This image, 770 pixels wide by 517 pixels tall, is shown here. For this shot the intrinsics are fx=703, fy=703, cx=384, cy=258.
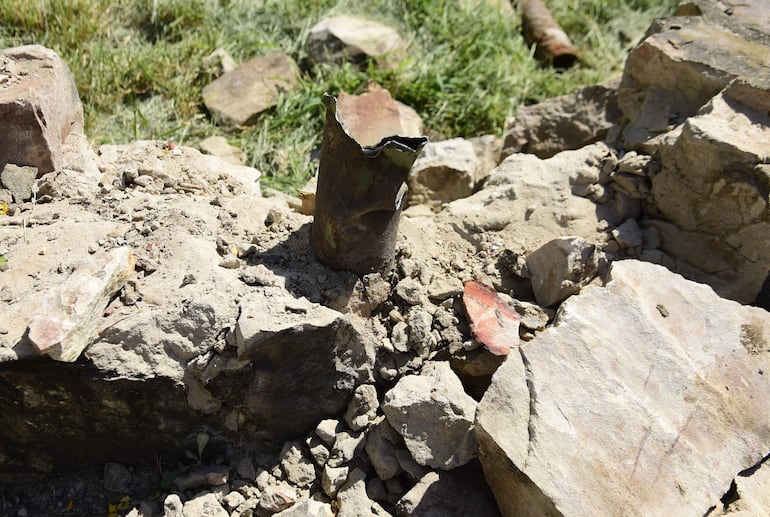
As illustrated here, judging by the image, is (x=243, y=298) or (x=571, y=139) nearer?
(x=243, y=298)

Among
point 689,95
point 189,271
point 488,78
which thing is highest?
point 689,95

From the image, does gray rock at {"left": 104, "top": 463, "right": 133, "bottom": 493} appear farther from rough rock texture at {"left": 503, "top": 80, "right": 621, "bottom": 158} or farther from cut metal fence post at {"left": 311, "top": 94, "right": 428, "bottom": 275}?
rough rock texture at {"left": 503, "top": 80, "right": 621, "bottom": 158}

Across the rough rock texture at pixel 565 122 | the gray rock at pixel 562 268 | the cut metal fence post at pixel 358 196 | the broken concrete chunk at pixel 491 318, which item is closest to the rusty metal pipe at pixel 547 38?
the rough rock texture at pixel 565 122

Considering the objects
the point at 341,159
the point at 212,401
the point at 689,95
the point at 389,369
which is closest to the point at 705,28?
the point at 689,95

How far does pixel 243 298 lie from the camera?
2.31 m

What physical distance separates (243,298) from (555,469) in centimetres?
111

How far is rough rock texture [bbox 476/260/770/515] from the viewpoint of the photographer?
2.02 metres

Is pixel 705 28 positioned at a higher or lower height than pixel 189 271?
higher

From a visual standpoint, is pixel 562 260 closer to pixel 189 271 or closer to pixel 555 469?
pixel 555 469

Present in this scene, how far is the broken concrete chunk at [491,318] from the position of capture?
98.6 inches

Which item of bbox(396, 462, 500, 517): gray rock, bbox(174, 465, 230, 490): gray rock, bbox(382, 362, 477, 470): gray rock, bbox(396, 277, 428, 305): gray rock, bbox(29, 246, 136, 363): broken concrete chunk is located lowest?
bbox(174, 465, 230, 490): gray rock

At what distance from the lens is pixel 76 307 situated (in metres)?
2.10

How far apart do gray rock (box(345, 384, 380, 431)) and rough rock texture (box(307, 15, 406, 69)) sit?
8.37 feet

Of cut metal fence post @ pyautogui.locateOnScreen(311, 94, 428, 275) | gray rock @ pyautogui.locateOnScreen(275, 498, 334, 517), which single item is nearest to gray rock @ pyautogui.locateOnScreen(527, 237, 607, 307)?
cut metal fence post @ pyautogui.locateOnScreen(311, 94, 428, 275)
